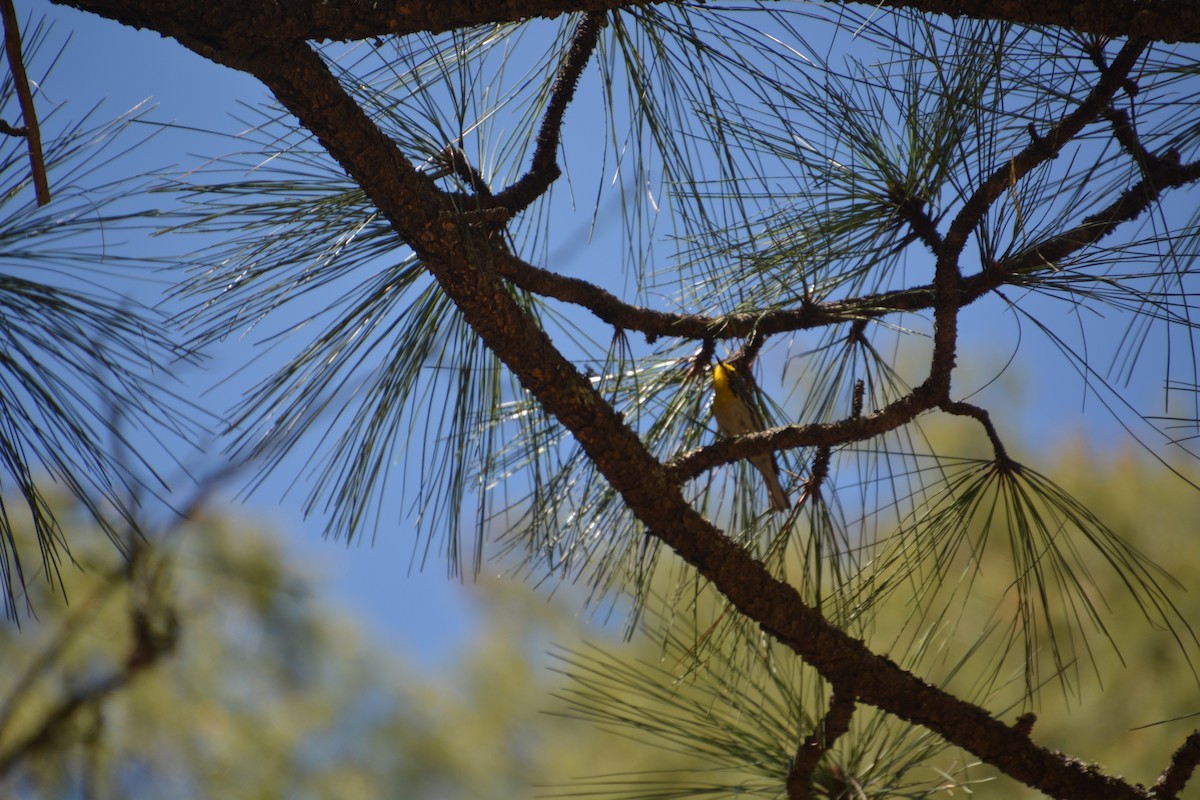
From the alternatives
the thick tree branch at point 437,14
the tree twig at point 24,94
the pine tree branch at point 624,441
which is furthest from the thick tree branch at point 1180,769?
the tree twig at point 24,94

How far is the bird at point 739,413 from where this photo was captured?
77 centimetres

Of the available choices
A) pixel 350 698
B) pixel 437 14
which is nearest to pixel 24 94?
pixel 437 14

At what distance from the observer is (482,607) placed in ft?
11.1

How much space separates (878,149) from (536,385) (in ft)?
0.99

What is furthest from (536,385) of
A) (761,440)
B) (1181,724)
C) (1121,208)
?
(1181,724)

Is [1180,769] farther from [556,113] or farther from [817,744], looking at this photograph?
[556,113]

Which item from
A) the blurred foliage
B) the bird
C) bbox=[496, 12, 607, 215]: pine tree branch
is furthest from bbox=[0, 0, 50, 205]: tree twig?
the blurred foliage

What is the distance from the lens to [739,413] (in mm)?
807

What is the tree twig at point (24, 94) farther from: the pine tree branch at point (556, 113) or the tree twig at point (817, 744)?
the tree twig at point (817, 744)

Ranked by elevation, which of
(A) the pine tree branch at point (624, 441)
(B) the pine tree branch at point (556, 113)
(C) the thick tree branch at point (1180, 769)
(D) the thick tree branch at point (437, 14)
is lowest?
(C) the thick tree branch at point (1180, 769)

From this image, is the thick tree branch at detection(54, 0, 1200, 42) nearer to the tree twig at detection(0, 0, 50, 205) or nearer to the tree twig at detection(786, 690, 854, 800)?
the tree twig at detection(0, 0, 50, 205)

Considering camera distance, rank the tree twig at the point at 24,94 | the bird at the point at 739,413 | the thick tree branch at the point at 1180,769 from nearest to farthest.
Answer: the tree twig at the point at 24,94 < the thick tree branch at the point at 1180,769 < the bird at the point at 739,413

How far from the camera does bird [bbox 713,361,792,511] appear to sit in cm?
77

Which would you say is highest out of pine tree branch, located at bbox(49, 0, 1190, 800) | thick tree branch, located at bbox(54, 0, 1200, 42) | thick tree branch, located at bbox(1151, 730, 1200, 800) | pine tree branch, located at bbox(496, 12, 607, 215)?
pine tree branch, located at bbox(496, 12, 607, 215)
